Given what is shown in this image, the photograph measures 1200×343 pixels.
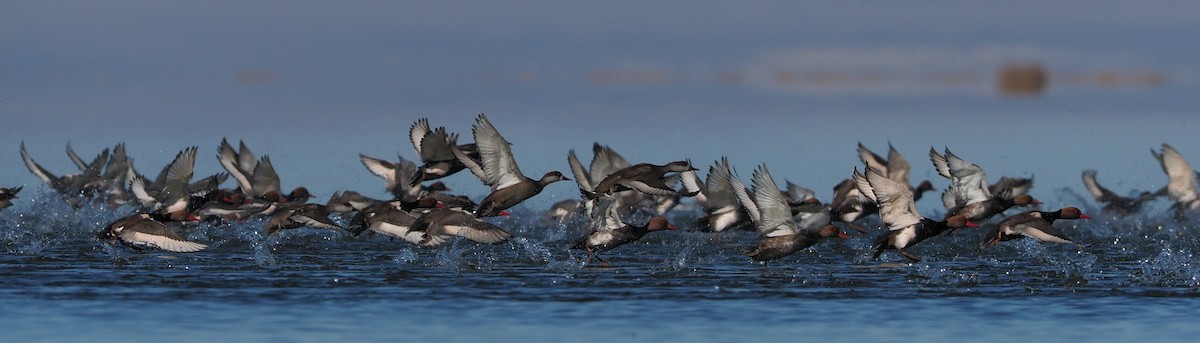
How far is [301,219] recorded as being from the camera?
17.6 meters

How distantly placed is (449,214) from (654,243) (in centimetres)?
289

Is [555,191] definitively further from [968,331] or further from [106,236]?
[968,331]

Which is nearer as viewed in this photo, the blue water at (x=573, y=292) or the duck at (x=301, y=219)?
the blue water at (x=573, y=292)

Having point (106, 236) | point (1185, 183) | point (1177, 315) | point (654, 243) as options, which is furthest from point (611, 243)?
point (1185, 183)

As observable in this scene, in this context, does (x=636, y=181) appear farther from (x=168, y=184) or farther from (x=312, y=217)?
(x=168, y=184)

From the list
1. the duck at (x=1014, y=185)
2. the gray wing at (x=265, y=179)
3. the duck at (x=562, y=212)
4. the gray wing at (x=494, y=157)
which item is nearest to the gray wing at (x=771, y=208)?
the gray wing at (x=494, y=157)

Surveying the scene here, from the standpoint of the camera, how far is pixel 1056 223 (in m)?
21.6

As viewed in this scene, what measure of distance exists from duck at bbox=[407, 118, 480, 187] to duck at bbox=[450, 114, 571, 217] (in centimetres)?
45

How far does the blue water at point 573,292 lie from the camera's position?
39.0 feet

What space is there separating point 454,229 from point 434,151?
2476 millimetres

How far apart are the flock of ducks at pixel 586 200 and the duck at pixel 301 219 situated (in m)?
0.02

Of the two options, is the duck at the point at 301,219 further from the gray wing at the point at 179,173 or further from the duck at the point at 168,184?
Result: the gray wing at the point at 179,173

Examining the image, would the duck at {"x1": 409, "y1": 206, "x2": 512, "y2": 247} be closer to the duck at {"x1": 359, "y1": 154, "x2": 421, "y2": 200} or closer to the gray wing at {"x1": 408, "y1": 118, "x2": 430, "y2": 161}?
the gray wing at {"x1": 408, "y1": 118, "x2": 430, "y2": 161}

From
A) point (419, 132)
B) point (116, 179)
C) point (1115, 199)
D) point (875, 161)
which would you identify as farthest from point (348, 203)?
point (1115, 199)
